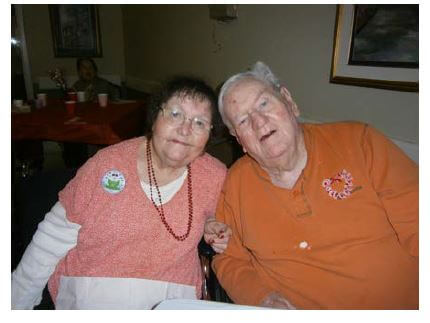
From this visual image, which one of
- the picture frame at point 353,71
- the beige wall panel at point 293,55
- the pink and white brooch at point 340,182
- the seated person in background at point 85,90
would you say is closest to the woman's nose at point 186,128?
the pink and white brooch at point 340,182

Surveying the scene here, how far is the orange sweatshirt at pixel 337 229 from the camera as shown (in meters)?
1.09

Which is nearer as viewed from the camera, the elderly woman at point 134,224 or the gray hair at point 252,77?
the elderly woman at point 134,224

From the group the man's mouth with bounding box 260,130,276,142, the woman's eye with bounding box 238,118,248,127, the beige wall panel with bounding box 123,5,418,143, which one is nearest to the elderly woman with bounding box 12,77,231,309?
the woman's eye with bounding box 238,118,248,127

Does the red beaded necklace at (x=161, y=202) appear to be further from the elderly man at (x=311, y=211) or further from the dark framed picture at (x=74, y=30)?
the dark framed picture at (x=74, y=30)

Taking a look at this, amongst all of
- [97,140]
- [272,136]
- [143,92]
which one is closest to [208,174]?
[272,136]

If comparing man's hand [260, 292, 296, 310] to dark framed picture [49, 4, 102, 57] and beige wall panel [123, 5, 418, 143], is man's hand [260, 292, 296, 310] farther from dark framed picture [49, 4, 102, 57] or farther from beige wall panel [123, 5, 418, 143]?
dark framed picture [49, 4, 102, 57]

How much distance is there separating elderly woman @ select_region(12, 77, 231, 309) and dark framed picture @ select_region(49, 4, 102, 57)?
5.42m

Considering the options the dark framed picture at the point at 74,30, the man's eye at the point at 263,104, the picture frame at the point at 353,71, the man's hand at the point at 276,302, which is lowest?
the man's hand at the point at 276,302

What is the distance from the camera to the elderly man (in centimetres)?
110

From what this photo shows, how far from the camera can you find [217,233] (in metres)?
1.23

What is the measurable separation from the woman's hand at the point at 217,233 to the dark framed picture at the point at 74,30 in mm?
5675

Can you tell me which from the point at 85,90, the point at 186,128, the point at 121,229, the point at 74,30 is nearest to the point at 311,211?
the point at 186,128

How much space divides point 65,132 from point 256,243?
2.20 metres

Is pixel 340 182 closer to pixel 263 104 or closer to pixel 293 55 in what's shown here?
pixel 263 104
